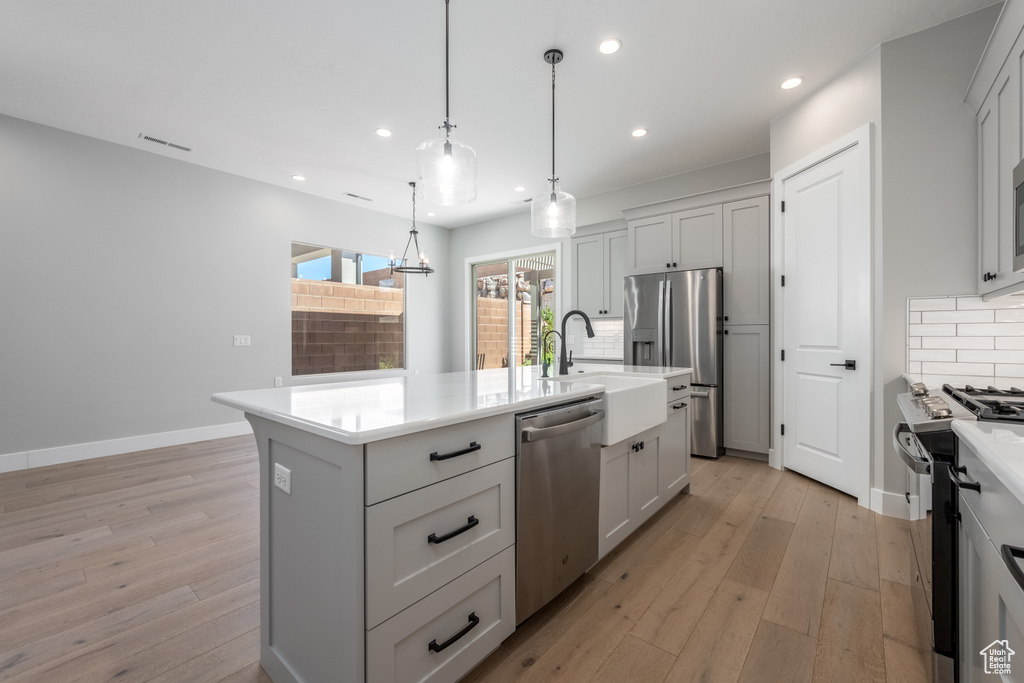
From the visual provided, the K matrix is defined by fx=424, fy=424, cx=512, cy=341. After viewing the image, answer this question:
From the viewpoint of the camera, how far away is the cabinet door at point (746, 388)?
380 centimetres

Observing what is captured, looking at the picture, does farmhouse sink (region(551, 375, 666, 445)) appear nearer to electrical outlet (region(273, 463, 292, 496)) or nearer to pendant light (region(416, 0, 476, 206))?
pendant light (region(416, 0, 476, 206))

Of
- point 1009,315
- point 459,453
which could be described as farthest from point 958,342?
point 459,453

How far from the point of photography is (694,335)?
401 cm

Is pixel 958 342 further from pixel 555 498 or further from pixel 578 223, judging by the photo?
pixel 578 223

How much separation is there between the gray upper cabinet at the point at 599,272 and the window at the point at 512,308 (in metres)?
0.80

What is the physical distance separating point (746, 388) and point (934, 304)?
161 centimetres

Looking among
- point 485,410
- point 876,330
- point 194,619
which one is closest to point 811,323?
point 876,330

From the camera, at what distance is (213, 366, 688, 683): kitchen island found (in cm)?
107

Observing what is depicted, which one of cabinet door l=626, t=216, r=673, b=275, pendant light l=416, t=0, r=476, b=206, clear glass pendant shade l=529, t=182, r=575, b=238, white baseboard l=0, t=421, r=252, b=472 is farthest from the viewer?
cabinet door l=626, t=216, r=673, b=275

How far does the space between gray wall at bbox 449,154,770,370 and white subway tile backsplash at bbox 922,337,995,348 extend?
95.3 inches

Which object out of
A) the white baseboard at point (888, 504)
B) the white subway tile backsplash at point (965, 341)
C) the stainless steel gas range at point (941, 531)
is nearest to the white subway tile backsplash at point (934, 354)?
the white subway tile backsplash at point (965, 341)

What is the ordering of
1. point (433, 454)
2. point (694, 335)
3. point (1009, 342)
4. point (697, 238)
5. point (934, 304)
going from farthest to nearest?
point (697, 238) → point (694, 335) → point (934, 304) → point (1009, 342) → point (433, 454)

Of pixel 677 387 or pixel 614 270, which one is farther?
pixel 614 270

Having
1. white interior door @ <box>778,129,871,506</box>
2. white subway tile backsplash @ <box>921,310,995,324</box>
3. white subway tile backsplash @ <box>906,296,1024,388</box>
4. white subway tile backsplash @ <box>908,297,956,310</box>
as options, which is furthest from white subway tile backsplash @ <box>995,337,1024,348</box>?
white interior door @ <box>778,129,871,506</box>
